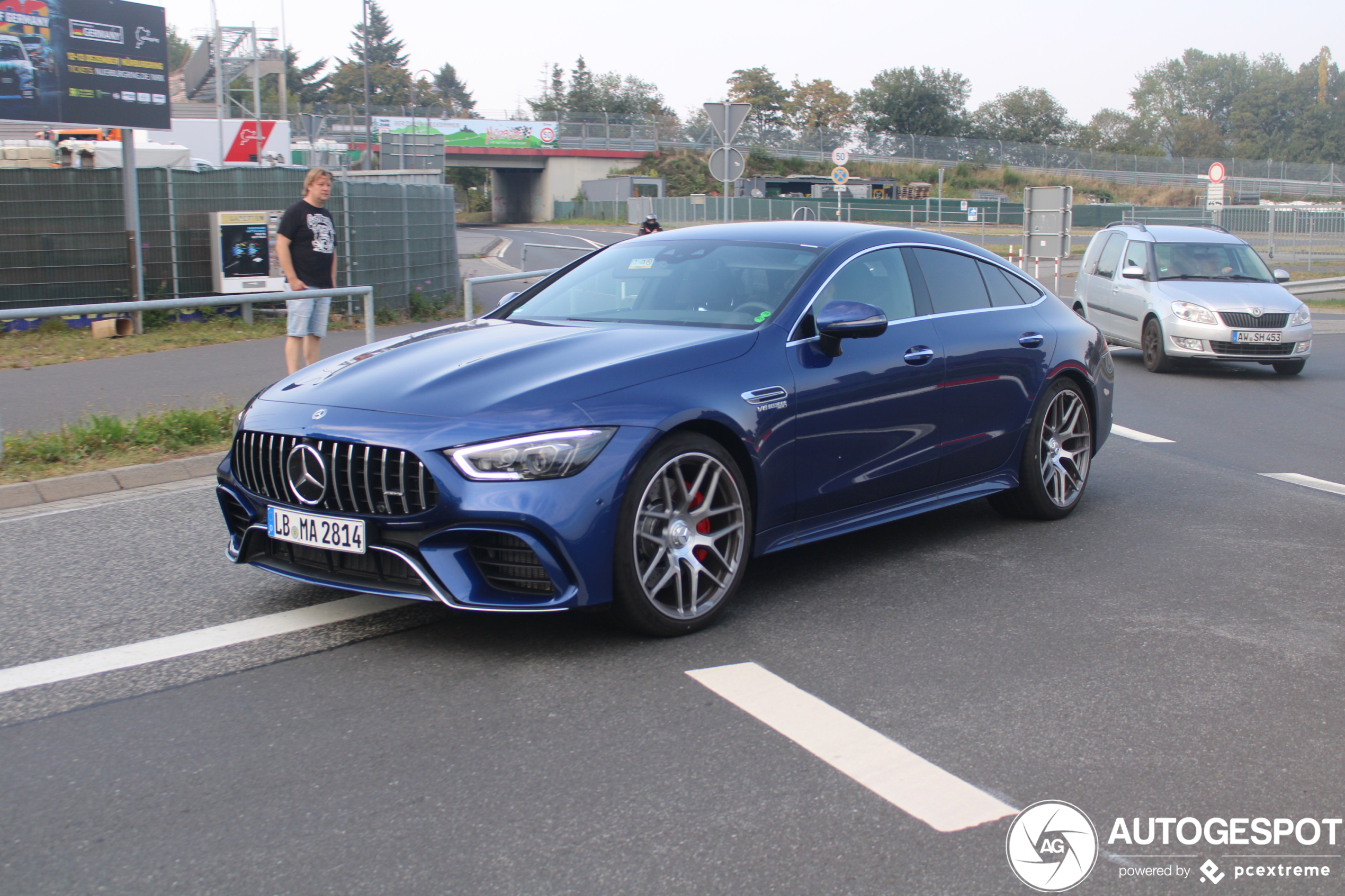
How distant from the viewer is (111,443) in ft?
26.7

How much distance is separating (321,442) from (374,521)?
0.37 m

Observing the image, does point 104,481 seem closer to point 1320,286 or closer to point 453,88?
point 1320,286

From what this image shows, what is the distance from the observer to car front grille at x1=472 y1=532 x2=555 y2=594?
429 cm

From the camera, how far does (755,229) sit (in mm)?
6113

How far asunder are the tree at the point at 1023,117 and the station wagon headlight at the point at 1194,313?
135m

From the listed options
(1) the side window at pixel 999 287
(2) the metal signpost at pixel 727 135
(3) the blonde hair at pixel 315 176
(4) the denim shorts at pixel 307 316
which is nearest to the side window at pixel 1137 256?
(2) the metal signpost at pixel 727 135

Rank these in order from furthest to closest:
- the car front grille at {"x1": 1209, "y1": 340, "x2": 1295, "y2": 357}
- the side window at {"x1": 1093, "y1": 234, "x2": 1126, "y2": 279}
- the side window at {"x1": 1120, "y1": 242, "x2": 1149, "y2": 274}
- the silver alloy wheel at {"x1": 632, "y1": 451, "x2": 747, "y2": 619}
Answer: the side window at {"x1": 1093, "y1": 234, "x2": 1126, "y2": 279} → the side window at {"x1": 1120, "y1": 242, "x2": 1149, "y2": 274} → the car front grille at {"x1": 1209, "y1": 340, "x2": 1295, "y2": 357} → the silver alloy wheel at {"x1": 632, "y1": 451, "x2": 747, "y2": 619}

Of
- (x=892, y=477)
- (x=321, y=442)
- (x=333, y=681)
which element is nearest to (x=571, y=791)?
(x=333, y=681)

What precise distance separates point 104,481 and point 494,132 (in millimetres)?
80072

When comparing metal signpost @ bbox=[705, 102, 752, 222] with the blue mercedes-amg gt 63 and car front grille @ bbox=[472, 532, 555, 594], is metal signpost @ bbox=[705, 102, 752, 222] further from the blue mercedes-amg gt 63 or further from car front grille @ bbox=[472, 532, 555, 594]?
car front grille @ bbox=[472, 532, 555, 594]

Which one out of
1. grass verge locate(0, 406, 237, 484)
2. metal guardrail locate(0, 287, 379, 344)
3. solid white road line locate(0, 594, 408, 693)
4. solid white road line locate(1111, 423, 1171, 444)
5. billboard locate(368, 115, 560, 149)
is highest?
billboard locate(368, 115, 560, 149)

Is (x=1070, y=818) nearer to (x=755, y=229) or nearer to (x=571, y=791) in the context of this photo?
(x=571, y=791)

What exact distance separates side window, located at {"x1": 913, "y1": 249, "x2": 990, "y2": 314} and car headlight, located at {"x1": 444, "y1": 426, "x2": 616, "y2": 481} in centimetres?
250

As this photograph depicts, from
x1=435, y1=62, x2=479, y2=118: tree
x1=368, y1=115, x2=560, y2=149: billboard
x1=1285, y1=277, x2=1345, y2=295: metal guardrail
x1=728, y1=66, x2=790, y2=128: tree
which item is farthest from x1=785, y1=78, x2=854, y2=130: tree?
x1=1285, y1=277, x2=1345, y2=295: metal guardrail
